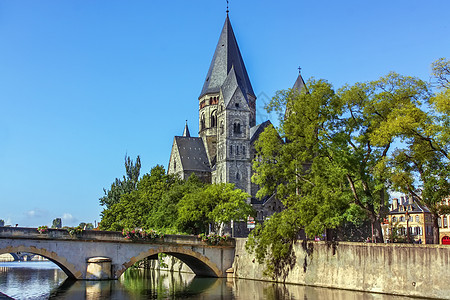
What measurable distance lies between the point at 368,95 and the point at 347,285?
12249 millimetres

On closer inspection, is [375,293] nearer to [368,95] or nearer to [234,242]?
[368,95]

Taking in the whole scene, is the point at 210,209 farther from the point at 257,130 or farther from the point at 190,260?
the point at 257,130

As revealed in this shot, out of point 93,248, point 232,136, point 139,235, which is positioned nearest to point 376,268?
point 139,235

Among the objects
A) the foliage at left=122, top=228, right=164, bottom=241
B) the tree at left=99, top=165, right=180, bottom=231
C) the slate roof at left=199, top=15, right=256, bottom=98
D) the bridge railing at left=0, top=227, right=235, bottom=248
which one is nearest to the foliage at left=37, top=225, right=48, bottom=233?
the bridge railing at left=0, top=227, right=235, bottom=248

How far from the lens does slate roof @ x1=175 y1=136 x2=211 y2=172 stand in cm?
8956

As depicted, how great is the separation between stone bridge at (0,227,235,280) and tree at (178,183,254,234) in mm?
11886

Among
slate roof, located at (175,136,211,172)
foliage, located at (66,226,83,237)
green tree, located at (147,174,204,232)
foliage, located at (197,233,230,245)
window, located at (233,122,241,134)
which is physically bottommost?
foliage, located at (197,233,230,245)

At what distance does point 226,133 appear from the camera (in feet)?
267

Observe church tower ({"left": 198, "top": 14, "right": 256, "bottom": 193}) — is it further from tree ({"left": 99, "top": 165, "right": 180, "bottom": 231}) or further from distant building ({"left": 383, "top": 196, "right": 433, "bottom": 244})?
distant building ({"left": 383, "top": 196, "right": 433, "bottom": 244})

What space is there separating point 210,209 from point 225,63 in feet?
129

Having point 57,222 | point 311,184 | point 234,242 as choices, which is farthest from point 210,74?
point 57,222

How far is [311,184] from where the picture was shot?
40.9 metres

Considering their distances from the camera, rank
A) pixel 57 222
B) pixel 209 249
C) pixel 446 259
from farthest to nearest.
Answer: pixel 57 222
pixel 209 249
pixel 446 259

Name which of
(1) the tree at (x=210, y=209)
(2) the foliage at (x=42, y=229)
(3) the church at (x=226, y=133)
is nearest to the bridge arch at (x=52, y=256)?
(2) the foliage at (x=42, y=229)
